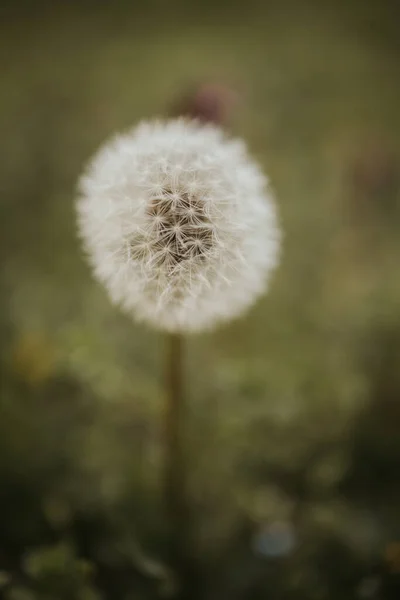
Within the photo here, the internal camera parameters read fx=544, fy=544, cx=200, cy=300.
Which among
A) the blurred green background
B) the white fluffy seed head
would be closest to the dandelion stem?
the blurred green background

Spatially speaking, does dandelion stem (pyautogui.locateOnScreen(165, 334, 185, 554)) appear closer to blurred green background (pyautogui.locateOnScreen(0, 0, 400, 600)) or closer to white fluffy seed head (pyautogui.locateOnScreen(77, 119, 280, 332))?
blurred green background (pyautogui.locateOnScreen(0, 0, 400, 600))

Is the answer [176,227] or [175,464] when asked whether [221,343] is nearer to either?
[175,464]

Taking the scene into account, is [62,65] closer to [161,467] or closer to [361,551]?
[161,467]

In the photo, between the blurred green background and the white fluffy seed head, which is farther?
the blurred green background

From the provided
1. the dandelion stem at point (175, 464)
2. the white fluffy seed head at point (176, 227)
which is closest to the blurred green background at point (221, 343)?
the dandelion stem at point (175, 464)

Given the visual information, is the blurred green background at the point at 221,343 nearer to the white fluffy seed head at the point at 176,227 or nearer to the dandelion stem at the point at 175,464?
the dandelion stem at the point at 175,464

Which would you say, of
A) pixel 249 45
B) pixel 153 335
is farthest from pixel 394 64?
pixel 153 335
